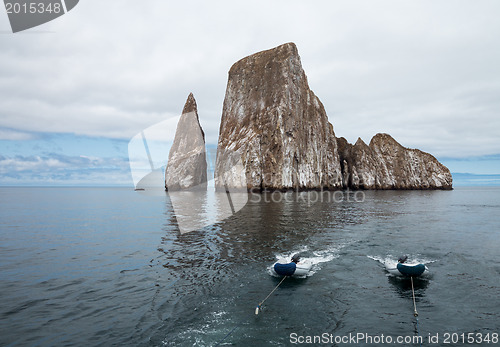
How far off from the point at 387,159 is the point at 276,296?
12662 cm

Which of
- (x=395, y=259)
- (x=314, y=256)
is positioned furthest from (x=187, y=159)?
(x=395, y=259)

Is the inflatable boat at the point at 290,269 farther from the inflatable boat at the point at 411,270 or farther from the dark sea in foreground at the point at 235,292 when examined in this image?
the inflatable boat at the point at 411,270

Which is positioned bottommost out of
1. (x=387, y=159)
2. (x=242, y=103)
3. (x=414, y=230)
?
(x=414, y=230)

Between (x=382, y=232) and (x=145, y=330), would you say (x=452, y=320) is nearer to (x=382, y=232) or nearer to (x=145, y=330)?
(x=145, y=330)

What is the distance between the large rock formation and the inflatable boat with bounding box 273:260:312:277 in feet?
242

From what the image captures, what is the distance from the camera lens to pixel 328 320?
33.8ft

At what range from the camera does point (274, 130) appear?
8944 cm

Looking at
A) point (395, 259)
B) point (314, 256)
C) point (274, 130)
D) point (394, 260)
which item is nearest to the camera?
point (394, 260)

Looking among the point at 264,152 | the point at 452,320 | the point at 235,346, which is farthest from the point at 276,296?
the point at 264,152

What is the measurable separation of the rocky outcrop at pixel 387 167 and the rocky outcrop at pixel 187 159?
221 ft

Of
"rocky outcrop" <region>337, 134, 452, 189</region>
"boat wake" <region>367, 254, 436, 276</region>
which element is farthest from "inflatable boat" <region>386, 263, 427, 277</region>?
"rocky outcrop" <region>337, 134, 452, 189</region>

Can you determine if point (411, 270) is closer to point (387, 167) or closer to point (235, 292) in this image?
point (235, 292)

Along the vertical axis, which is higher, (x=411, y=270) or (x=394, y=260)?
(x=411, y=270)

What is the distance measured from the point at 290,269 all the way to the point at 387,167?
407 feet
